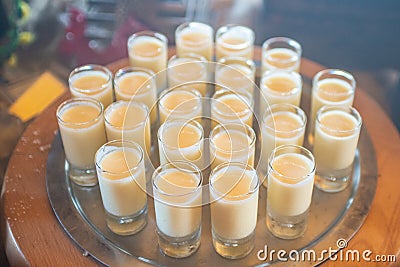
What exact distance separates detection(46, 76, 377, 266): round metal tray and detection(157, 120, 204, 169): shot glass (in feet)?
0.42

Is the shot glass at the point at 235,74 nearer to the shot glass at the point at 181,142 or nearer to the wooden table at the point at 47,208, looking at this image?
the shot glass at the point at 181,142

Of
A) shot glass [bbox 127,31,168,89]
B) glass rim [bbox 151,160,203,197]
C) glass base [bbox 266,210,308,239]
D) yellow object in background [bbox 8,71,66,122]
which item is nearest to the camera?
glass rim [bbox 151,160,203,197]

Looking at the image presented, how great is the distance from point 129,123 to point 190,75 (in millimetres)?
256

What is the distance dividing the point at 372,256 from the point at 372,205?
0.14 metres

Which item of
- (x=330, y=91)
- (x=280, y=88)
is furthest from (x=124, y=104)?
(x=330, y=91)

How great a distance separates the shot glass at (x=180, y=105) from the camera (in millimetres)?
1332

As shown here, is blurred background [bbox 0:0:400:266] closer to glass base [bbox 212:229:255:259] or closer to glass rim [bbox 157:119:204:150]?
glass rim [bbox 157:119:204:150]

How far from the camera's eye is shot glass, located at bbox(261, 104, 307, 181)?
1275 millimetres

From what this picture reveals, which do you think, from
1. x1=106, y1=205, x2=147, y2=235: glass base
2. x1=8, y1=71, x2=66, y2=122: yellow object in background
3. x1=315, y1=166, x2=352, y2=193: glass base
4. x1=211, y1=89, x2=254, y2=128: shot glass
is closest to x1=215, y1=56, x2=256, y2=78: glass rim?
x1=211, y1=89, x2=254, y2=128: shot glass

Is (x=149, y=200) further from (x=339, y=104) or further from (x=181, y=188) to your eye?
(x=339, y=104)

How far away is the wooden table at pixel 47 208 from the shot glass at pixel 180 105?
32 centimetres

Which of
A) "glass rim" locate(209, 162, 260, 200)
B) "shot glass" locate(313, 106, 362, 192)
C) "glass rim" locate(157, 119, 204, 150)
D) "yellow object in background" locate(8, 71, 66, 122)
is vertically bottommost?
"yellow object in background" locate(8, 71, 66, 122)

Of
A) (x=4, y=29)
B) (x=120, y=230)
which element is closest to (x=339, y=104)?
(x=120, y=230)

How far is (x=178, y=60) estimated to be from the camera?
1537 mm
